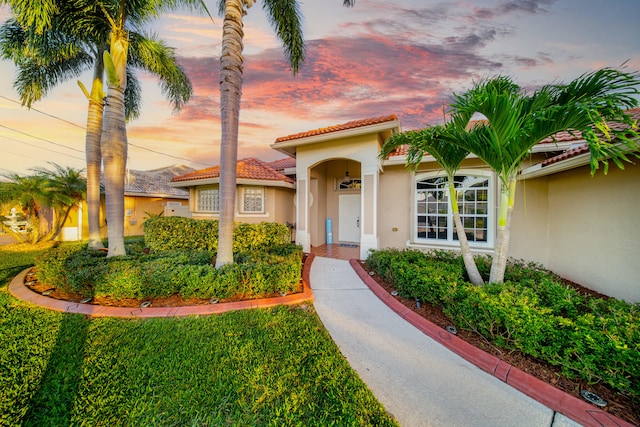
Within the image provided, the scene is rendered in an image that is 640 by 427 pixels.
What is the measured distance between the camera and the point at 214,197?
10891mm

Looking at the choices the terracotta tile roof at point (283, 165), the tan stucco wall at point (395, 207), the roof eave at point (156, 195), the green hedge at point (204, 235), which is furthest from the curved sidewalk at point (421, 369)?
the roof eave at point (156, 195)

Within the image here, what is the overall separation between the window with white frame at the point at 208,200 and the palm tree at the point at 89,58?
3.76 m

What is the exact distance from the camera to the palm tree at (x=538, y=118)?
290cm

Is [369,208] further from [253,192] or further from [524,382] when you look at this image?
[524,382]

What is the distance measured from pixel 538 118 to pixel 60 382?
22.4ft

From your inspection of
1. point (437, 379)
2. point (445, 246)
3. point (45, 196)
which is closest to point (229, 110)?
point (437, 379)

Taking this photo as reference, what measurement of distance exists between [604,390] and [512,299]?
Result: 1.11m

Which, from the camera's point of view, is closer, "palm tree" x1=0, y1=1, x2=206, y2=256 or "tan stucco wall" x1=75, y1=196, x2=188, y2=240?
"palm tree" x1=0, y1=1, x2=206, y2=256

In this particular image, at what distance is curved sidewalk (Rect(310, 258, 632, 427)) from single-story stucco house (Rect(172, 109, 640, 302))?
3.74 metres

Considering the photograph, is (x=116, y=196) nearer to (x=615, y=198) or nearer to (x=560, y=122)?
(x=560, y=122)

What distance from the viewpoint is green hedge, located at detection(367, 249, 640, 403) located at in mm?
2334

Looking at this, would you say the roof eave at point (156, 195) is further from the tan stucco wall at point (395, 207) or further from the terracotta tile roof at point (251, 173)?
the tan stucco wall at point (395, 207)

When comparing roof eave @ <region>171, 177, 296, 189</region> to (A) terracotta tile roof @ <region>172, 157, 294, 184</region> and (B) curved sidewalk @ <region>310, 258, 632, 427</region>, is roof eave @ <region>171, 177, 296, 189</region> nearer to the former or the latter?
(A) terracotta tile roof @ <region>172, 157, 294, 184</region>

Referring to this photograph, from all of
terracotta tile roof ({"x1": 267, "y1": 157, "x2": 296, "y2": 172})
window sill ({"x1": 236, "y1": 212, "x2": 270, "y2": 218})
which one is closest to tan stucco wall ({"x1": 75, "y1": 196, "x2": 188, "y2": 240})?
terracotta tile roof ({"x1": 267, "y1": 157, "x2": 296, "y2": 172})
